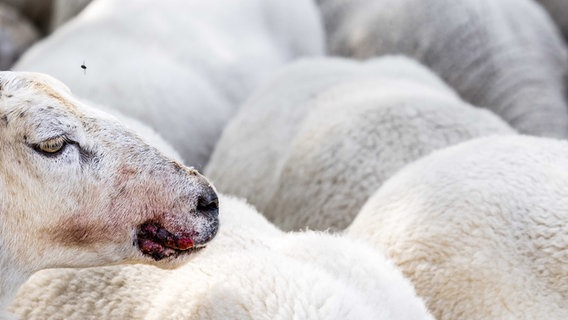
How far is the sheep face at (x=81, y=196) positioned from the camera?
5.36ft

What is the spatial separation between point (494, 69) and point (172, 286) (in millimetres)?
2385

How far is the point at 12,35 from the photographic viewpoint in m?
5.10

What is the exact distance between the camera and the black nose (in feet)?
5.50

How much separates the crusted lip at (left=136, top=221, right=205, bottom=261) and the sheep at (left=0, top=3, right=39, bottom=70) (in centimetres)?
340

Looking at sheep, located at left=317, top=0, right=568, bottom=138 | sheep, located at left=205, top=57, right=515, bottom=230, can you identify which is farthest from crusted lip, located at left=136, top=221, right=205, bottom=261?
sheep, located at left=317, top=0, right=568, bottom=138

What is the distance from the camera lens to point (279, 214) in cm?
280

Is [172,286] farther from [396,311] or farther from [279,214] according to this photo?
[279,214]

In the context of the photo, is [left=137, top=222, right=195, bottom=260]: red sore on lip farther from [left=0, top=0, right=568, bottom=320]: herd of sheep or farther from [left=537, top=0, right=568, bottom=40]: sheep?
[left=537, top=0, right=568, bottom=40]: sheep

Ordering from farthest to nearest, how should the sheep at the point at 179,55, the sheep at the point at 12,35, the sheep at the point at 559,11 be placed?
1. the sheep at the point at 12,35
2. the sheep at the point at 559,11
3. the sheep at the point at 179,55

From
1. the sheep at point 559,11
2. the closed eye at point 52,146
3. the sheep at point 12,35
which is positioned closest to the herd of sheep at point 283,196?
the closed eye at point 52,146

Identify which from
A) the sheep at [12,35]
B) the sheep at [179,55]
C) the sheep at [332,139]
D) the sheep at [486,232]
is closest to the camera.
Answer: the sheep at [486,232]

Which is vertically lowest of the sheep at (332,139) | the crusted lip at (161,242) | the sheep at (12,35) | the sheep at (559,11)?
the sheep at (559,11)

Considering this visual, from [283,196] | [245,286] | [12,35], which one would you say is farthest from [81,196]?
[12,35]

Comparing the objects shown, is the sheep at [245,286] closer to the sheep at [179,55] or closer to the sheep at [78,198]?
the sheep at [78,198]
